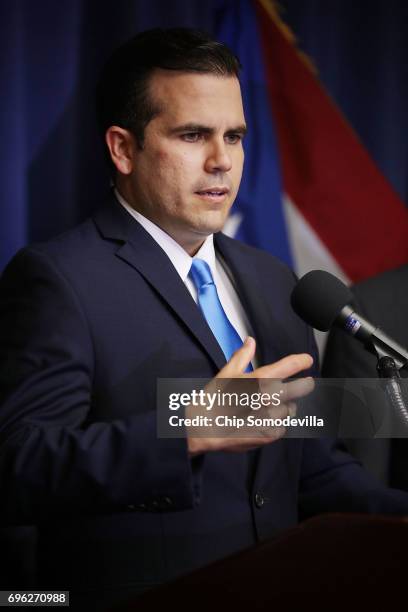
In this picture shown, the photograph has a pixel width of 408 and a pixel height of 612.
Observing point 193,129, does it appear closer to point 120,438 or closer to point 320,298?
point 320,298

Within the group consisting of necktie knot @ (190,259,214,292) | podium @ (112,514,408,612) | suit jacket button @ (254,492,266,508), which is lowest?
suit jacket button @ (254,492,266,508)

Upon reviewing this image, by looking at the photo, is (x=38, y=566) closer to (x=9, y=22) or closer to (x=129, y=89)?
(x=129, y=89)

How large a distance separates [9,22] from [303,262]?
111 centimetres

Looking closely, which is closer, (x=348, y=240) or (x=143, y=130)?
(x=143, y=130)

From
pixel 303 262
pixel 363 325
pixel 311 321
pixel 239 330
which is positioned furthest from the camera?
pixel 303 262

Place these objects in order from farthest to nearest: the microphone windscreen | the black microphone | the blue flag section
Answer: the blue flag section, the microphone windscreen, the black microphone

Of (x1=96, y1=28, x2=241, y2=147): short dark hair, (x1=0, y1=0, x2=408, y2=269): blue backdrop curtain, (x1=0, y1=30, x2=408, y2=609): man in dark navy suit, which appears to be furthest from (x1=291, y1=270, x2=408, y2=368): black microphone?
(x1=0, y1=0, x2=408, y2=269): blue backdrop curtain

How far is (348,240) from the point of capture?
8.54ft

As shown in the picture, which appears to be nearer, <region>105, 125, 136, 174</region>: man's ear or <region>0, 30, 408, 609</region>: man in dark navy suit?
<region>0, 30, 408, 609</region>: man in dark navy suit

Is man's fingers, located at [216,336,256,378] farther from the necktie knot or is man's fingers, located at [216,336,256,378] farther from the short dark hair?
the short dark hair

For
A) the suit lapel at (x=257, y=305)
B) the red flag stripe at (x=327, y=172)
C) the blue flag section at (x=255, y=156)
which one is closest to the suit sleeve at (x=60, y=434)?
the suit lapel at (x=257, y=305)

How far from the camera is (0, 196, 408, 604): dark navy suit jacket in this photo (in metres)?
1.17

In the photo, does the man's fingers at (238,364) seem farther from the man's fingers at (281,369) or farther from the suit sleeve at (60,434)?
the suit sleeve at (60,434)

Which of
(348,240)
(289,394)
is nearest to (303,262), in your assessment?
(348,240)
